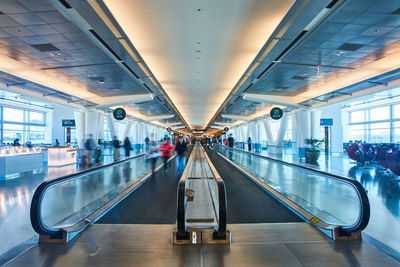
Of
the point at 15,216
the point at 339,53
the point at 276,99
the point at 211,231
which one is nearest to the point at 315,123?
the point at 276,99

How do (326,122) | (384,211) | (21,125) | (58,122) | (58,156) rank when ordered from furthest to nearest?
(58,122), (21,125), (326,122), (58,156), (384,211)

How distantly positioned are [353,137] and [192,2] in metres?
30.4

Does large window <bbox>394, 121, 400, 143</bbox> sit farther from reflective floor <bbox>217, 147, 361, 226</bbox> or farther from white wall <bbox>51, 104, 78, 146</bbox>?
white wall <bbox>51, 104, 78, 146</bbox>

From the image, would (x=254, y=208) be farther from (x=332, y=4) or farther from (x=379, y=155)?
(x=379, y=155)

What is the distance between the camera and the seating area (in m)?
8.58

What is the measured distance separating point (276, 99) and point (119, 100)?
12457 mm

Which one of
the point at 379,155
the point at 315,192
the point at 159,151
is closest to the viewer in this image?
the point at 315,192

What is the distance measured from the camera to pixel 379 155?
11.1 meters

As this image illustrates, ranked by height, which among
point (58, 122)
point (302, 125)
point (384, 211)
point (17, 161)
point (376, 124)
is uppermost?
point (58, 122)

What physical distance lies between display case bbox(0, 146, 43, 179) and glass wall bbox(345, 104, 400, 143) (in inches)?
1177

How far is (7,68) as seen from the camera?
916 centimetres

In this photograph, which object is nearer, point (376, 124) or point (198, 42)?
point (198, 42)

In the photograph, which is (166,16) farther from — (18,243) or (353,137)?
(353,137)

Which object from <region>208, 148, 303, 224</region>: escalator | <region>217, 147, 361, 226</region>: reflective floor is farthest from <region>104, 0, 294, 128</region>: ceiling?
<region>208, 148, 303, 224</region>: escalator
